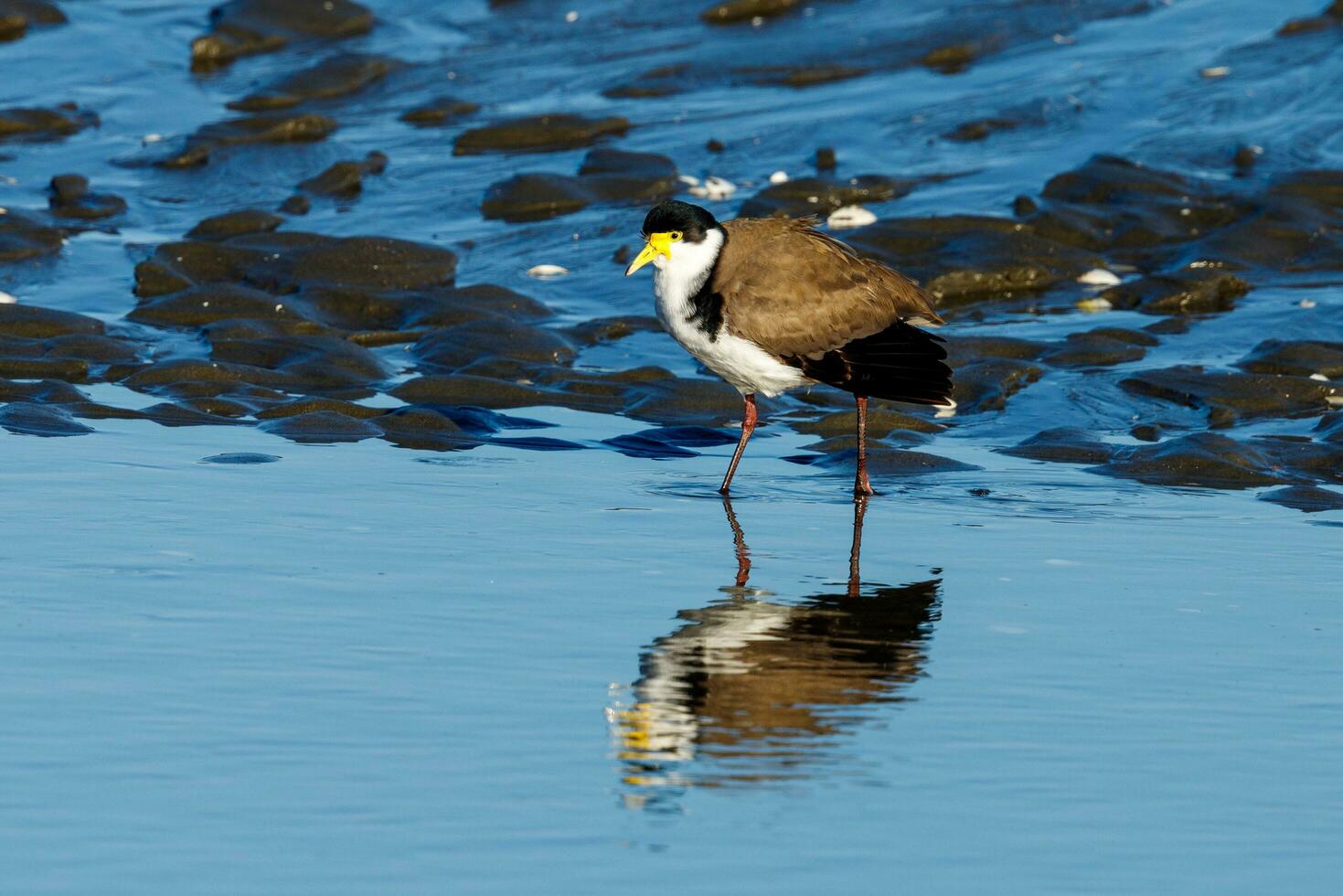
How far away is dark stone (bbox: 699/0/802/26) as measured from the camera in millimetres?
19531

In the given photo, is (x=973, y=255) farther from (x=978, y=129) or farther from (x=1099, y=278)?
(x=978, y=129)

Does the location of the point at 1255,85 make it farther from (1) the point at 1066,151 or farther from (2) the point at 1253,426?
(2) the point at 1253,426

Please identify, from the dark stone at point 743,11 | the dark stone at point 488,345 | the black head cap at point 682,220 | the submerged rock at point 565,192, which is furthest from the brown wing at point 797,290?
the dark stone at point 743,11

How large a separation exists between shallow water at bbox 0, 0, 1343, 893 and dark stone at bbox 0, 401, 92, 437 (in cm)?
28

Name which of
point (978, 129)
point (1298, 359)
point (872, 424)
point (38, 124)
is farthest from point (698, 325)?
point (38, 124)

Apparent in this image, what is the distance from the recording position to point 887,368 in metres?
8.93

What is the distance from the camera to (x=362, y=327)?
12375mm

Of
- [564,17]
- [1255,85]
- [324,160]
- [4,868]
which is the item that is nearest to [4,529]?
[4,868]

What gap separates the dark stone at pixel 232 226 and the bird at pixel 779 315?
5892 mm

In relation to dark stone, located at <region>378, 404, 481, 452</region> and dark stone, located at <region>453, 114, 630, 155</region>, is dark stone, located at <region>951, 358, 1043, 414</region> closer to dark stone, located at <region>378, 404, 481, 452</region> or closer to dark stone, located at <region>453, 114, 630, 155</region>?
dark stone, located at <region>378, 404, 481, 452</region>

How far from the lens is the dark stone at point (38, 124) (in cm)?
1714

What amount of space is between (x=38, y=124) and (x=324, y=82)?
2694 mm

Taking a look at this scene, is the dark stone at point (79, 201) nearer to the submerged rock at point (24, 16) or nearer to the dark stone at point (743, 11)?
the submerged rock at point (24, 16)

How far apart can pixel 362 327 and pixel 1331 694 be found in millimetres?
7615
